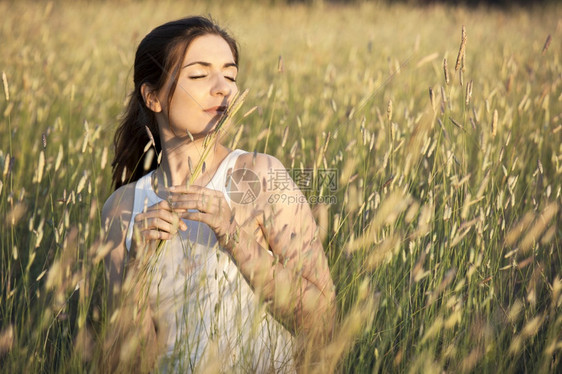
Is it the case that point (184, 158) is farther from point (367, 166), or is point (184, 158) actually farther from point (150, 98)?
point (367, 166)

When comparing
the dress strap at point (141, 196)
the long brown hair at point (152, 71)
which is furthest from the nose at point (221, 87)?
the dress strap at point (141, 196)

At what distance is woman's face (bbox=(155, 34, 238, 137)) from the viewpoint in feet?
5.78

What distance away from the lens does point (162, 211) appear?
145 cm

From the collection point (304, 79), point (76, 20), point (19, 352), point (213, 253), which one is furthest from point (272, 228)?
point (76, 20)

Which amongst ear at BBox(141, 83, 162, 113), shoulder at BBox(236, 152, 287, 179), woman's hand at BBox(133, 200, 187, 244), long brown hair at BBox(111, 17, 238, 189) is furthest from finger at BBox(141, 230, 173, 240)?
ear at BBox(141, 83, 162, 113)

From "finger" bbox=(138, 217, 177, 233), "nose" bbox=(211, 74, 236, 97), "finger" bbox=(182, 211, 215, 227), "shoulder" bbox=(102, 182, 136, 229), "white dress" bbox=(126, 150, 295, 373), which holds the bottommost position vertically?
"white dress" bbox=(126, 150, 295, 373)

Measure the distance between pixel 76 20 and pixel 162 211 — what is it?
19.1 ft

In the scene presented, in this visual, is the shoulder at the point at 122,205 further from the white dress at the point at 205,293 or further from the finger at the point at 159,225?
the finger at the point at 159,225

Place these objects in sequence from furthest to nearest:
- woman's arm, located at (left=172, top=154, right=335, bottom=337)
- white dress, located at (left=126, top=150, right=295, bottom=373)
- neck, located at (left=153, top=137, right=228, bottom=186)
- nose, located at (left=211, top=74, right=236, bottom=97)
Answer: neck, located at (left=153, top=137, right=228, bottom=186), nose, located at (left=211, top=74, right=236, bottom=97), white dress, located at (left=126, top=150, right=295, bottom=373), woman's arm, located at (left=172, top=154, right=335, bottom=337)

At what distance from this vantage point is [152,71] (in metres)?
1.98

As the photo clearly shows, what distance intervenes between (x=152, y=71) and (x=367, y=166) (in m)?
0.76

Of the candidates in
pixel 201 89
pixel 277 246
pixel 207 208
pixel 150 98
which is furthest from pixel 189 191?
pixel 150 98

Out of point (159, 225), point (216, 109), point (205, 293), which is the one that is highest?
point (216, 109)

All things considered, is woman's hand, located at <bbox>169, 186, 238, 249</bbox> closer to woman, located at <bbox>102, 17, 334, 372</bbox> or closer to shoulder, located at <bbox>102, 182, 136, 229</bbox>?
woman, located at <bbox>102, 17, 334, 372</bbox>
